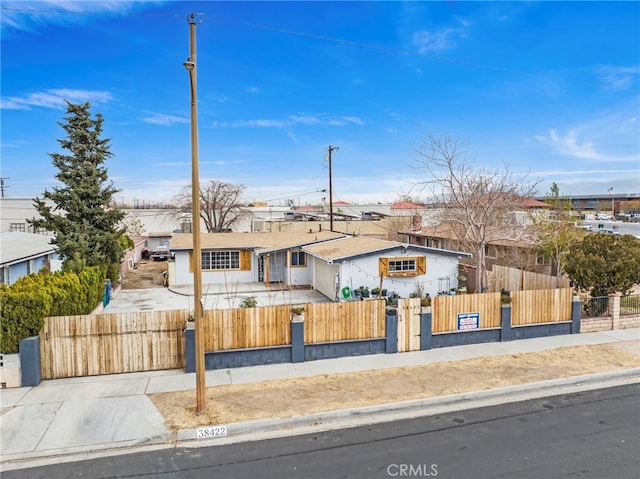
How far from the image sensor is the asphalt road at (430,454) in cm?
741

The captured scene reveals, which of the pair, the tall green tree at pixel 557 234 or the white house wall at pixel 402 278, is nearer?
the white house wall at pixel 402 278

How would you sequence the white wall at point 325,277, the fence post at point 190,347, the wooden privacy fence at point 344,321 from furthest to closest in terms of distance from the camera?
the white wall at point 325,277
the wooden privacy fence at point 344,321
the fence post at point 190,347

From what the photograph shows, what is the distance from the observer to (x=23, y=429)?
891 cm

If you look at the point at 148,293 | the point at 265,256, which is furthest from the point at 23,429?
the point at 265,256

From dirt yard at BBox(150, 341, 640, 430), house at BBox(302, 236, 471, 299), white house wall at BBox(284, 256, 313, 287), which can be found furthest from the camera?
white house wall at BBox(284, 256, 313, 287)

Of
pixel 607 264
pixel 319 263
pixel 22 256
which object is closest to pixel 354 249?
pixel 319 263

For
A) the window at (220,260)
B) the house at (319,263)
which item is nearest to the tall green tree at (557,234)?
the house at (319,263)

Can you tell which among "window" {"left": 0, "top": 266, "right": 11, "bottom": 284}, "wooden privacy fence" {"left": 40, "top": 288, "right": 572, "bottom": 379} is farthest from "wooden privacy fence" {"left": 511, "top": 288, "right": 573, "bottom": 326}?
"window" {"left": 0, "top": 266, "right": 11, "bottom": 284}

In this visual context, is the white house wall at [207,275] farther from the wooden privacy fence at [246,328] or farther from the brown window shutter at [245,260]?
the wooden privacy fence at [246,328]

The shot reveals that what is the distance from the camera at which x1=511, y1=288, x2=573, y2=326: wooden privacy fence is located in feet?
49.4

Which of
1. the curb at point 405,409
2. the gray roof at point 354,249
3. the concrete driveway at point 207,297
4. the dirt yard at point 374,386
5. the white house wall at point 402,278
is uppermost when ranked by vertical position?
the gray roof at point 354,249

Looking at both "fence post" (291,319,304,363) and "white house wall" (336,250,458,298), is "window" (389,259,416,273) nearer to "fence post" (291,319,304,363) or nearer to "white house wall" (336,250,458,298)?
"white house wall" (336,250,458,298)

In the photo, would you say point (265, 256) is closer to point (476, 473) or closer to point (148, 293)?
point (148, 293)

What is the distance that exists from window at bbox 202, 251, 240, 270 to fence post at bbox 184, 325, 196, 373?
48.8 ft
